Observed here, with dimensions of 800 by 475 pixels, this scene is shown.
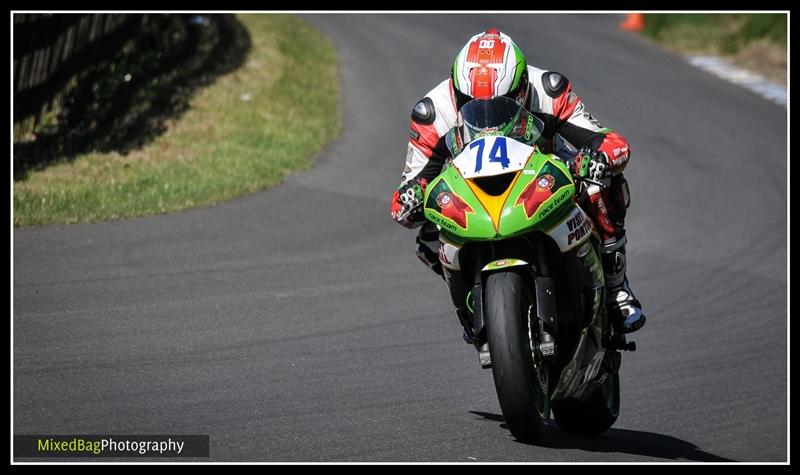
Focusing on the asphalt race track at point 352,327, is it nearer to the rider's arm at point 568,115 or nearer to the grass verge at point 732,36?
the rider's arm at point 568,115

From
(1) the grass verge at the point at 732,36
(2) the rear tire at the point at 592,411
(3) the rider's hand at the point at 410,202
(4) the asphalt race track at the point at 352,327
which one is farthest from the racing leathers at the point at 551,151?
(1) the grass verge at the point at 732,36

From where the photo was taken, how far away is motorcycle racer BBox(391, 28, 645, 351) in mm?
6105

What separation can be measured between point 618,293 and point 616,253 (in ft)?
0.72

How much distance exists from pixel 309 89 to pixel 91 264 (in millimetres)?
8413

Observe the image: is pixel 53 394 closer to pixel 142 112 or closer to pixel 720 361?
pixel 720 361

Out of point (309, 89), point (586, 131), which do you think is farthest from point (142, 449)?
point (309, 89)

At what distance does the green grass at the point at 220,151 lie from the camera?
39.0ft

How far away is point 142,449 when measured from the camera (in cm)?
596

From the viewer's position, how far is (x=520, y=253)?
565cm

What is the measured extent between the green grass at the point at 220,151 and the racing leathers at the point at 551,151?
564 centimetres

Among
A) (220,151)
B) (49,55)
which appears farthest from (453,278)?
(49,55)

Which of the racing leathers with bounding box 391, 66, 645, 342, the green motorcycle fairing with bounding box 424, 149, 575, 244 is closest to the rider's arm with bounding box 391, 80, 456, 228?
the racing leathers with bounding box 391, 66, 645, 342

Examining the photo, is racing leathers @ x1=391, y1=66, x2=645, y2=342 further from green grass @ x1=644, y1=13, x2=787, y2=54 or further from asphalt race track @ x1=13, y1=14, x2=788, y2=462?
green grass @ x1=644, y1=13, x2=787, y2=54

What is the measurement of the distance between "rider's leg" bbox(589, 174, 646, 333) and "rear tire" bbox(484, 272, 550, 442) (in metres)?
1.14
